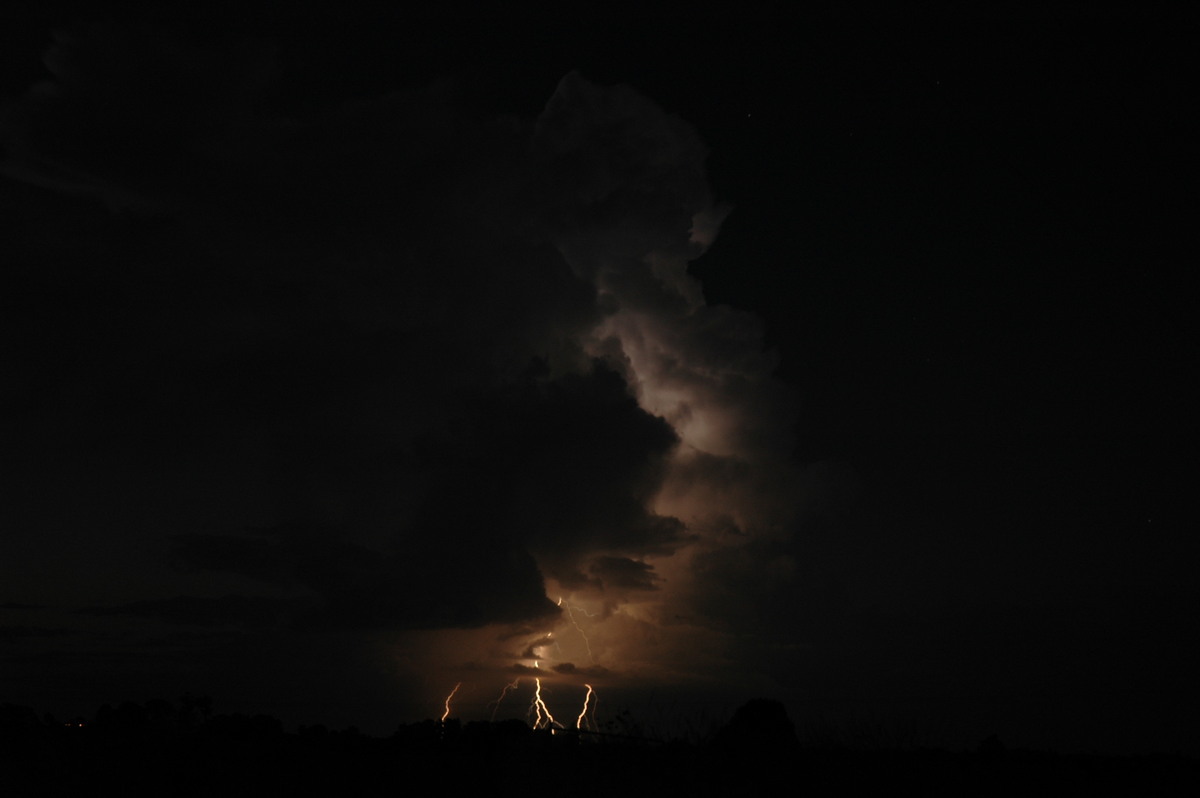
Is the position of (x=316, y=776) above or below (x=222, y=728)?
below

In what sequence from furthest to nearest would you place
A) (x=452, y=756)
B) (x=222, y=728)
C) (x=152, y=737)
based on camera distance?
(x=222, y=728), (x=152, y=737), (x=452, y=756)

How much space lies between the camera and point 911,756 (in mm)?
18312

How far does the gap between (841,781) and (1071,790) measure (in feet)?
11.5

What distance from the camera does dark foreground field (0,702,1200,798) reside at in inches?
643

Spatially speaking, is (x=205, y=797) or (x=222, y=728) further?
(x=222, y=728)

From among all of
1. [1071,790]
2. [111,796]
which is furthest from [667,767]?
[111,796]

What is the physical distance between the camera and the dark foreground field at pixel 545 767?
643 inches

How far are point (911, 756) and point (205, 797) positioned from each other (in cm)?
1263

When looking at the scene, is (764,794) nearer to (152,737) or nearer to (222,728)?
(152,737)

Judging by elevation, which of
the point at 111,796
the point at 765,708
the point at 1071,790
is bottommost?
the point at 111,796

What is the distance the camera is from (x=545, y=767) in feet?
61.4

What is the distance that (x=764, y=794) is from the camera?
15.8 meters

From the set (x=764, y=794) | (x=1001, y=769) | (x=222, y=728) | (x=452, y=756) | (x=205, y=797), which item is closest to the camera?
(x=764, y=794)

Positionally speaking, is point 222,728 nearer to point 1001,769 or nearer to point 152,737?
point 152,737
